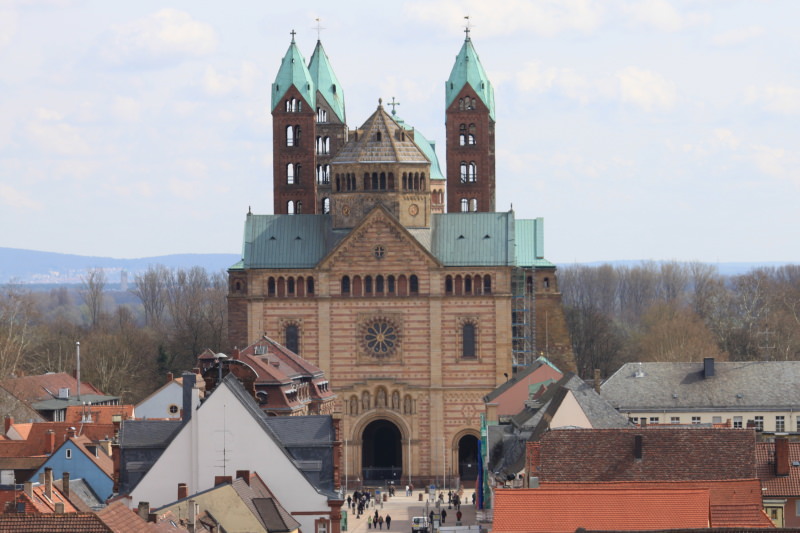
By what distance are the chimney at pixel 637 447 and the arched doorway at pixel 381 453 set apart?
186ft

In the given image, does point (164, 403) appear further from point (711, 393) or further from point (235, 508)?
point (235, 508)

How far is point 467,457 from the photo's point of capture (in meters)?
125

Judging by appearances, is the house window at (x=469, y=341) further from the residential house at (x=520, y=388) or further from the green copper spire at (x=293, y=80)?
the green copper spire at (x=293, y=80)

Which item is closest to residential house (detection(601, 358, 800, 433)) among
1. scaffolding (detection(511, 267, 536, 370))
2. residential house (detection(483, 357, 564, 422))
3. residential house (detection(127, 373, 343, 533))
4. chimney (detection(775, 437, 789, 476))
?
residential house (detection(483, 357, 564, 422))

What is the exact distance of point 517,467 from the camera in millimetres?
83250

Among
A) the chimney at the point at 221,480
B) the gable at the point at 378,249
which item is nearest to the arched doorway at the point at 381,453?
the gable at the point at 378,249

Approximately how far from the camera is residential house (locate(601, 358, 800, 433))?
370ft

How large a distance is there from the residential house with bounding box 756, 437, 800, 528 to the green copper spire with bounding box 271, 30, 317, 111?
6168 cm

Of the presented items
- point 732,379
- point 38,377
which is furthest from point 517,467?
point 38,377

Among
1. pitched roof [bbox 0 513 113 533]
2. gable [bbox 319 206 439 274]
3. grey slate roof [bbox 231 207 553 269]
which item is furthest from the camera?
grey slate roof [bbox 231 207 553 269]

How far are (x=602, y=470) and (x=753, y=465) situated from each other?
4.55 metres

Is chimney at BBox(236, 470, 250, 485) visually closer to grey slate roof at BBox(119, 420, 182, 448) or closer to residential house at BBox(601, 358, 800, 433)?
grey slate roof at BBox(119, 420, 182, 448)

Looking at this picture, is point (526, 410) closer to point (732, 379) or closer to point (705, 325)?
point (732, 379)

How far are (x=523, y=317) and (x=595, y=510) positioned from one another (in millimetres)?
76043
